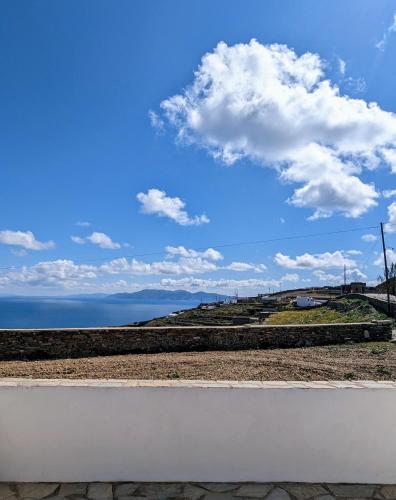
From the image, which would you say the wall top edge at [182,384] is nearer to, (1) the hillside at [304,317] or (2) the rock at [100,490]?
(2) the rock at [100,490]

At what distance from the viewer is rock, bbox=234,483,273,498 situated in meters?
2.79

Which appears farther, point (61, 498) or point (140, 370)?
point (140, 370)

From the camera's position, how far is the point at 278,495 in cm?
279

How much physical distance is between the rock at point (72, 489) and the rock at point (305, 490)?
1317mm

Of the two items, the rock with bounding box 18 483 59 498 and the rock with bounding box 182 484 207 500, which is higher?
the rock with bounding box 18 483 59 498

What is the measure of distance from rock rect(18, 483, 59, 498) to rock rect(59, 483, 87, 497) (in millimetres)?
55

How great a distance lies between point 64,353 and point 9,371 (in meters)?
1.86

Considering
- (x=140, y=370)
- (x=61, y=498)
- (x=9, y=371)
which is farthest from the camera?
(x=9, y=371)

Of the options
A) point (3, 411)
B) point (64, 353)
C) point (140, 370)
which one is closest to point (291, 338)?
point (140, 370)

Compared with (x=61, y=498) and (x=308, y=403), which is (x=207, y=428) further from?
(x=61, y=498)

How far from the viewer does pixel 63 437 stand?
9.55 ft

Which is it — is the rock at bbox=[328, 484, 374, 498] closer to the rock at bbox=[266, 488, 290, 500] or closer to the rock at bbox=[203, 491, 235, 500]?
the rock at bbox=[266, 488, 290, 500]

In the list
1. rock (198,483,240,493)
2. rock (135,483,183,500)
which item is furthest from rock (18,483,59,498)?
rock (198,483,240,493)

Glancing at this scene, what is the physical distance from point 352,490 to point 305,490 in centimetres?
32
